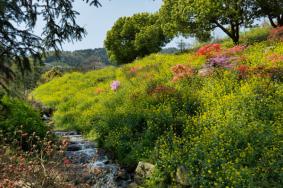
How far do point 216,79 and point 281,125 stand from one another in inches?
225

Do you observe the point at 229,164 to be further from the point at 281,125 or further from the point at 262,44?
the point at 262,44

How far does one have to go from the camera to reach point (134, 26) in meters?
46.7

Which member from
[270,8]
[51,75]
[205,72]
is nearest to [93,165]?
[205,72]

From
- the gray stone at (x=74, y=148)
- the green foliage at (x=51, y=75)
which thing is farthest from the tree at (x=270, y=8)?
the green foliage at (x=51, y=75)

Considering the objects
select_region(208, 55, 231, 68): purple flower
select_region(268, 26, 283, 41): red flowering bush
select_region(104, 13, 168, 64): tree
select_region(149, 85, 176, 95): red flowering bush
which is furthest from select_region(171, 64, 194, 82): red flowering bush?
select_region(104, 13, 168, 64): tree

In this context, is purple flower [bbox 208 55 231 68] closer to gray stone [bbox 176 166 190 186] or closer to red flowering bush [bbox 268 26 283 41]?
red flowering bush [bbox 268 26 283 41]

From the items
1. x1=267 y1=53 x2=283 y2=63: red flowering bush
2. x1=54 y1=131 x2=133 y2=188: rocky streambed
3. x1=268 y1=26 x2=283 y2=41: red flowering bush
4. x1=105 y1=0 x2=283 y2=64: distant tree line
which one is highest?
x1=105 y1=0 x2=283 y2=64: distant tree line

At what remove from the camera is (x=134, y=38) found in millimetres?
47000

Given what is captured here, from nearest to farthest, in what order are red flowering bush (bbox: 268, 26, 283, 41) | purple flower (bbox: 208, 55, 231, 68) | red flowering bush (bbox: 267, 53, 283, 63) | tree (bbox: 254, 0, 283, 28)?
1. red flowering bush (bbox: 267, 53, 283, 63)
2. purple flower (bbox: 208, 55, 231, 68)
3. red flowering bush (bbox: 268, 26, 283, 41)
4. tree (bbox: 254, 0, 283, 28)


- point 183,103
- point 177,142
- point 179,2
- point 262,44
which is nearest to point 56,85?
point 179,2

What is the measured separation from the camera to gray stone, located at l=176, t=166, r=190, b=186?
974 centimetres

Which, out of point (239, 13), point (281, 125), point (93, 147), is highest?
point (239, 13)

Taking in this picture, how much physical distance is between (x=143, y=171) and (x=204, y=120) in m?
2.49

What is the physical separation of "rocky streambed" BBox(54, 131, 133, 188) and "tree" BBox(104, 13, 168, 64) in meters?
26.0
